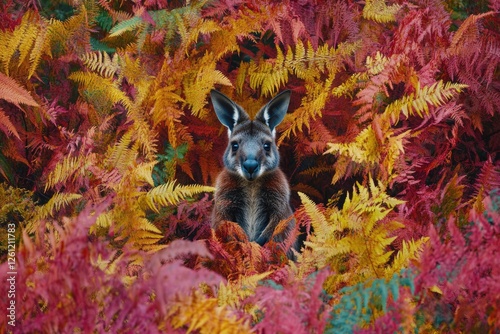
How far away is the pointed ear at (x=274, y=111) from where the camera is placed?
210 inches

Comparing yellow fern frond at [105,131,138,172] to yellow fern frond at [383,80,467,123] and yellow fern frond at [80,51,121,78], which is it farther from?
yellow fern frond at [383,80,467,123]

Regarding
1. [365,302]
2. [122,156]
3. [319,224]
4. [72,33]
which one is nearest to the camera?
[365,302]

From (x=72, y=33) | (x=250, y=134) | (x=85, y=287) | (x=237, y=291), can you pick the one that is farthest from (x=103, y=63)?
(x=85, y=287)

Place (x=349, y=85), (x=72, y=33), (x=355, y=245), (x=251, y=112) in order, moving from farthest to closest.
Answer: (x=251, y=112)
(x=72, y=33)
(x=349, y=85)
(x=355, y=245)

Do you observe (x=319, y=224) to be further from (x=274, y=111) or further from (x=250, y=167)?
(x=274, y=111)

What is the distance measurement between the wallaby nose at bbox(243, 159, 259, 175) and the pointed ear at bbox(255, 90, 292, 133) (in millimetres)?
442

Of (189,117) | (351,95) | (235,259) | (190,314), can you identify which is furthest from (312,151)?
(190,314)

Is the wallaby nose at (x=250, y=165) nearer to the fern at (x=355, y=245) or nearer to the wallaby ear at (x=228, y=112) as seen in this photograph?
the wallaby ear at (x=228, y=112)

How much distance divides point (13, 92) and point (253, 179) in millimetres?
1965

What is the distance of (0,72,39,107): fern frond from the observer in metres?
4.83

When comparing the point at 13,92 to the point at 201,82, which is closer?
the point at 13,92

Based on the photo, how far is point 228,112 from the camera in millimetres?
5555

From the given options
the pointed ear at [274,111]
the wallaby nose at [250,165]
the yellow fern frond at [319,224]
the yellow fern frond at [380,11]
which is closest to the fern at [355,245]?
the yellow fern frond at [319,224]

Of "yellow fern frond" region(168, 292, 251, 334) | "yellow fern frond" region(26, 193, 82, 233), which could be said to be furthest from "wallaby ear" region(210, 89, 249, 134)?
"yellow fern frond" region(168, 292, 251, 334)
